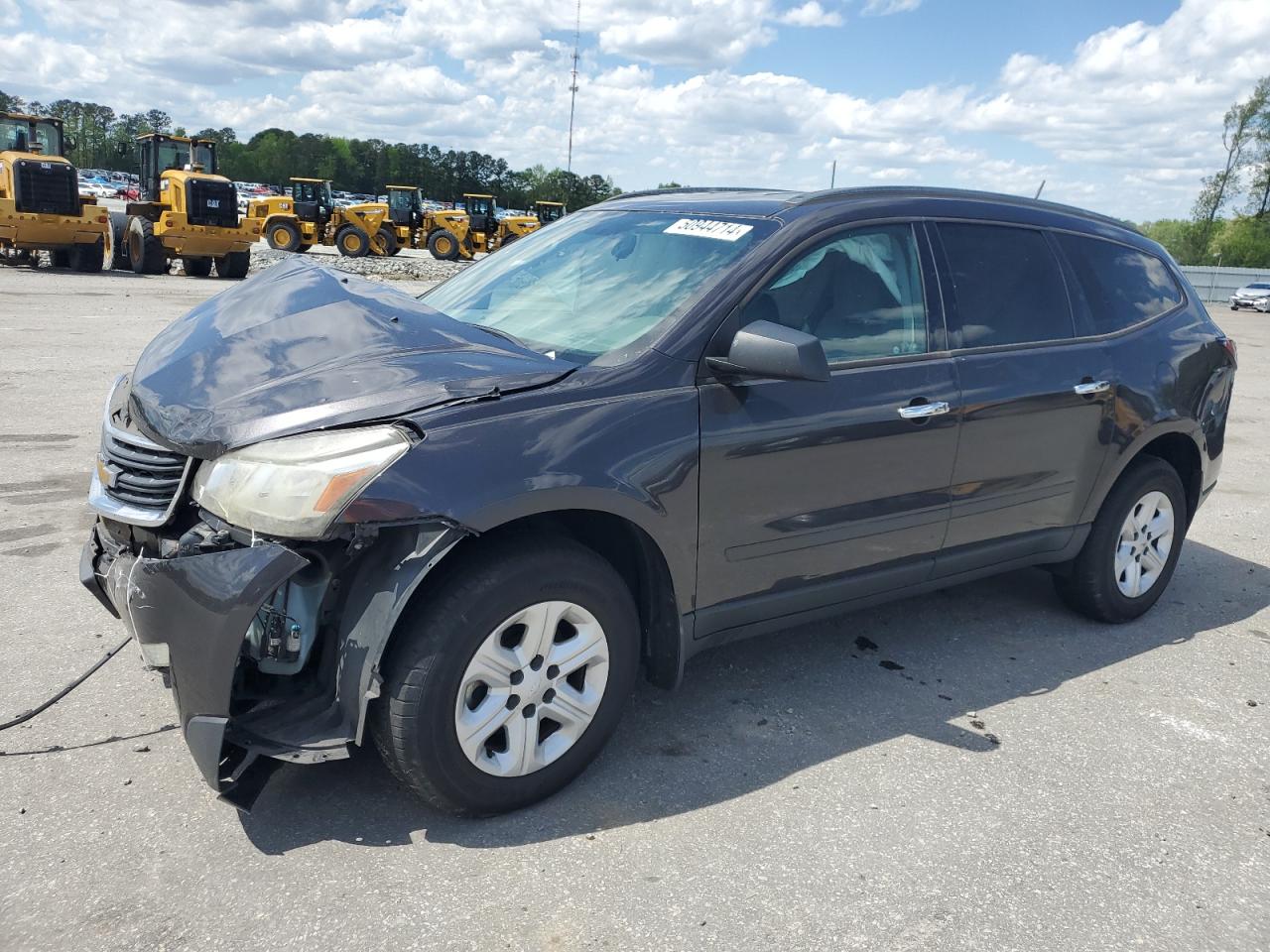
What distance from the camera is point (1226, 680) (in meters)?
4.29

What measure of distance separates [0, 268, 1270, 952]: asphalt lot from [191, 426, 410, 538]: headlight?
3.03 ft

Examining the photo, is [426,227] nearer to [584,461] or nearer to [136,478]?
[136,478]

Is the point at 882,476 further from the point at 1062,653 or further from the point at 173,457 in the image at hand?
the point at 173,457

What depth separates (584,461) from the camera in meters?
2.90

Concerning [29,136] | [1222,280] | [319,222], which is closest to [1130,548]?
[29,136]

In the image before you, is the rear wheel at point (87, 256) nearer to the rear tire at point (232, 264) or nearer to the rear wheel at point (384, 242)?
the rear tire at point (232, 264)

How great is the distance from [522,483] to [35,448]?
17.8 ft

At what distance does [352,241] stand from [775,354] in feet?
95.2

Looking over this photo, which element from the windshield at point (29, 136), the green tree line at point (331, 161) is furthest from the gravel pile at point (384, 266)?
the green tree line at point (331, 161)

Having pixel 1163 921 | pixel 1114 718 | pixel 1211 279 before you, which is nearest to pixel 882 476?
pixel 1114 718

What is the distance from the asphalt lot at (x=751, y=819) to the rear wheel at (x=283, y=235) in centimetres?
2697

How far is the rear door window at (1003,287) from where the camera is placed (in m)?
3.97

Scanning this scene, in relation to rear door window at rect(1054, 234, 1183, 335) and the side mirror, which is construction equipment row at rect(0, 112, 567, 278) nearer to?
rear door window at rect(1054, 234, 1183, 335)

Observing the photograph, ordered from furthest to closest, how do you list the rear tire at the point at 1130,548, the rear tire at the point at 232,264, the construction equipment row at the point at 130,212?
the rear tire at the point at 232,264, the construction equipment row at the point at 130,212, the rear tire at the point at 1130,548
